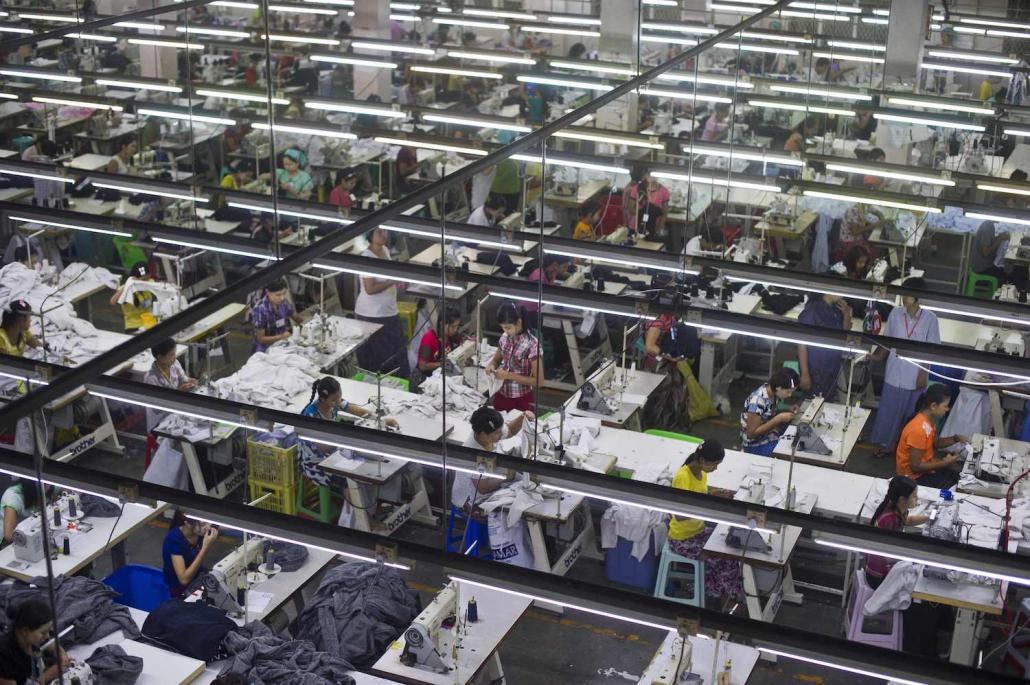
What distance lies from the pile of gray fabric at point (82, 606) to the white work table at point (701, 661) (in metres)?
3.20

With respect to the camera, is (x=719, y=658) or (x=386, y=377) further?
(x=386, y=377)

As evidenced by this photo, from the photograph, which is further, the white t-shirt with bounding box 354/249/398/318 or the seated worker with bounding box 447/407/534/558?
the white t-shirt with bounding box 354/249/398/318

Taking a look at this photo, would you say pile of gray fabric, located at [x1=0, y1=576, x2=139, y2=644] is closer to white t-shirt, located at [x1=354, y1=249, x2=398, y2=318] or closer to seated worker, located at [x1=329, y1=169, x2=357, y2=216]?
white t-shirt, located at [x1=354, y1=249, x2=398, y2=318]

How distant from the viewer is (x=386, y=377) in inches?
470

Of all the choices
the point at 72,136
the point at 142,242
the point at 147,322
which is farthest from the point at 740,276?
the point at 72,136

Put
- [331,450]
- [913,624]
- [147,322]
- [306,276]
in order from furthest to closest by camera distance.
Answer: [306,276] → [147,322] → [331,450] → [913,624]

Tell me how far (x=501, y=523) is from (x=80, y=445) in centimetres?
427

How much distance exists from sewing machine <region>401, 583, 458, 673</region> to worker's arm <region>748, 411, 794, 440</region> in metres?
3.70

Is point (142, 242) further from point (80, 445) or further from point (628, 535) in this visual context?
point (628, 535)

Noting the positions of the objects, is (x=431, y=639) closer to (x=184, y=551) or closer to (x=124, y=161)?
(x=184, y=551)

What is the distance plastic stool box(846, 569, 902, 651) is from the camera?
9.08 metres

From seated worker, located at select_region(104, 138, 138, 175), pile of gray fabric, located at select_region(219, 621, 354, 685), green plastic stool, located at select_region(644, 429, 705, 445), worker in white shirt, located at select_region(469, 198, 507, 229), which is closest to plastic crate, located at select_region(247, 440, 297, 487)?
pile of gray fabric, located at select_region(219, 621, 354, 685)

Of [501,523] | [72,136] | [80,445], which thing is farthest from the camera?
[72,136]

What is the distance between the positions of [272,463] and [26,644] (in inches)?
131
